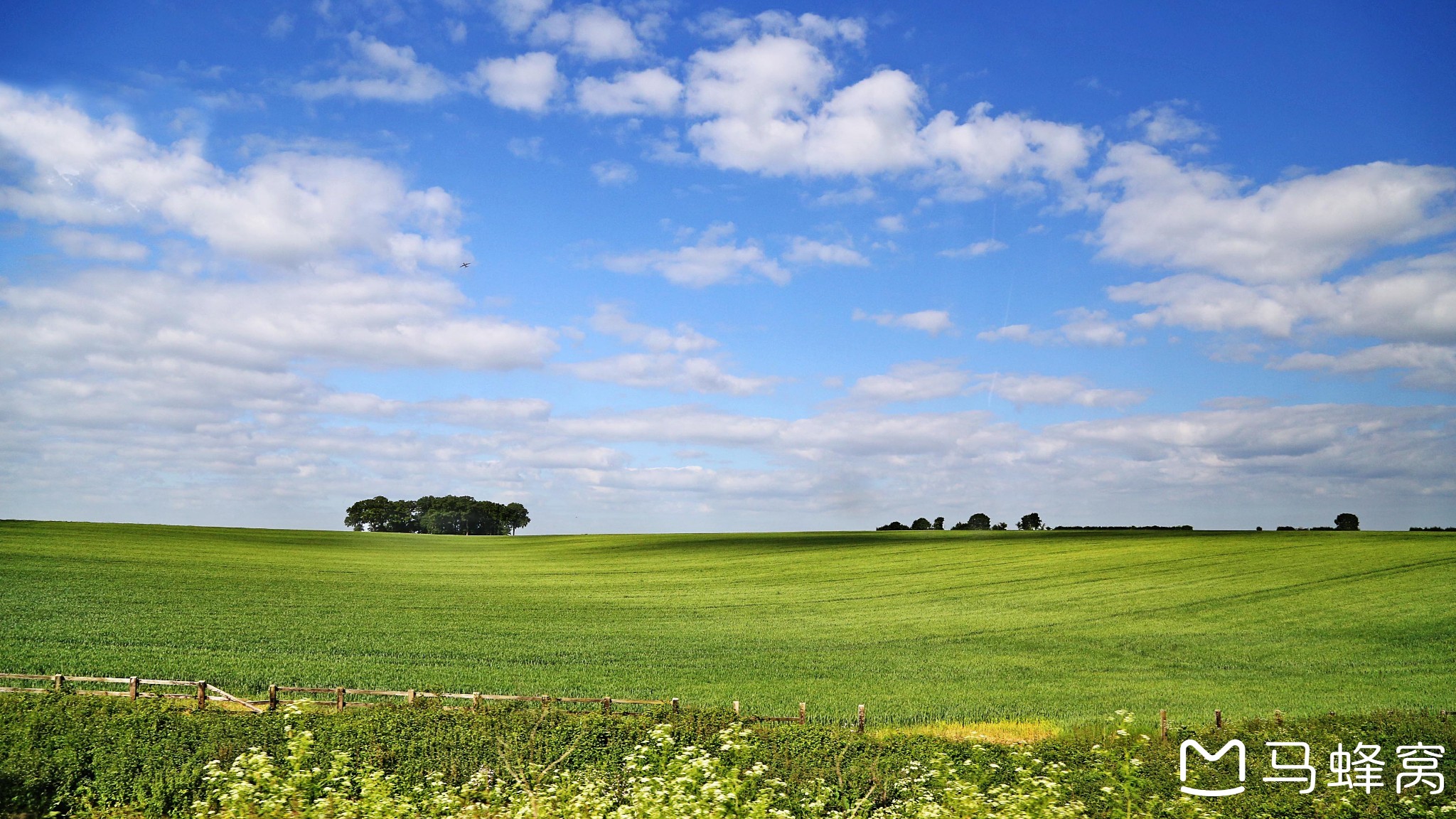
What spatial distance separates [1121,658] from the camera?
32.9 metres

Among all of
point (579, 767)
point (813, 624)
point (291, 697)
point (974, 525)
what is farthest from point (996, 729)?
point (974, 525)

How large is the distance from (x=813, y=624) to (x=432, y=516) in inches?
4385

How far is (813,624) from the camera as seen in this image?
39.7 meters

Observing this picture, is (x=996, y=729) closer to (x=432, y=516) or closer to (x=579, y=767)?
(x=579, y=767)

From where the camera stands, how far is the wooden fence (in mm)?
19938

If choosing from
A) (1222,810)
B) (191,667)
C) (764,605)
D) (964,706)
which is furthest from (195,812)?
(764,605)

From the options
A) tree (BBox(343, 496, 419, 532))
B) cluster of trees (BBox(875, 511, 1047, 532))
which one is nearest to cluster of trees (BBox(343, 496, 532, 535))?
tree (BBox(343, 496, 419, 532))

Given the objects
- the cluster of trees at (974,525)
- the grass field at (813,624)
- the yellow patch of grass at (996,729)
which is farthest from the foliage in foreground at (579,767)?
the cluster of trees at (974,525)

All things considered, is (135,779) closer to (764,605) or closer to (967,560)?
(764,605)

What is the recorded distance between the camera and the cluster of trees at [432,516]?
137000 mm

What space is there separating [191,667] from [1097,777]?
26044 mm

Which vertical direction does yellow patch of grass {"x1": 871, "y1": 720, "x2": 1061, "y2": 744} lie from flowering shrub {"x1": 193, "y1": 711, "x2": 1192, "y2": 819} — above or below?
below

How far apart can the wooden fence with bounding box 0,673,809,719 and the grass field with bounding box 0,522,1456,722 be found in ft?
6.36

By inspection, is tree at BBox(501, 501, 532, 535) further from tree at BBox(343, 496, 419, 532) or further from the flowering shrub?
the flowering shrub
